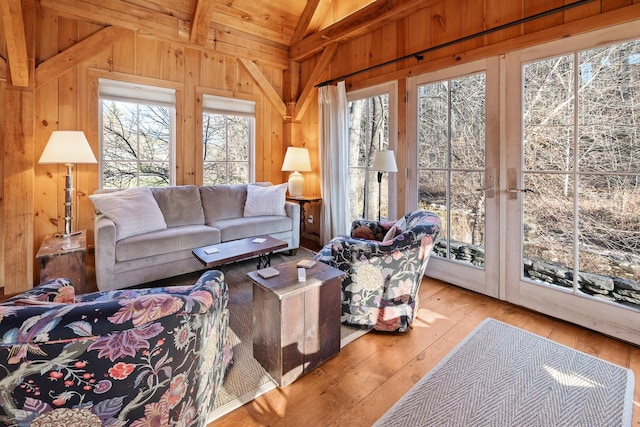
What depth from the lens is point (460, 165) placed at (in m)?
2.99

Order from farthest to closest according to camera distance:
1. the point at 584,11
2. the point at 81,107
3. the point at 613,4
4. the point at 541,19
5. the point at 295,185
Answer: the point at 295,185, the point at 81,107, the point at 541,19, the point at 584,11, the point at 613,4

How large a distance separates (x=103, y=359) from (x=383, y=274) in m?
1.66

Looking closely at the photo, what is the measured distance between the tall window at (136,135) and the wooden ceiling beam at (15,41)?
0.71 meters

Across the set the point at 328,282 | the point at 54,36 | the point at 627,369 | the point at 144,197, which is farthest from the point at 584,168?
the point at 54,36

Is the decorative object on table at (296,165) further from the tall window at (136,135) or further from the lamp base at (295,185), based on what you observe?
the tall window at (136,135)

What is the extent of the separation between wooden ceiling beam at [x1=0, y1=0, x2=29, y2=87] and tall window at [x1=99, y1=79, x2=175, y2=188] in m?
0.71

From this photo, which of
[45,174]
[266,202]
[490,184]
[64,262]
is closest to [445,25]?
[490,184]

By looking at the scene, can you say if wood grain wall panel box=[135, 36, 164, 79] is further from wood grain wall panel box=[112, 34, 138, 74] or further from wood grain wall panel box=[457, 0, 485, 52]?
wood grain wall panel box=[457, 0, 485, 52]

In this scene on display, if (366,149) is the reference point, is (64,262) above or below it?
below

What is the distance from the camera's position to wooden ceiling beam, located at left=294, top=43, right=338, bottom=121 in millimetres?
4249

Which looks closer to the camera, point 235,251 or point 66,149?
point 235,251

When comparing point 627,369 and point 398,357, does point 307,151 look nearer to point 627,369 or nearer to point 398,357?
point 398,357

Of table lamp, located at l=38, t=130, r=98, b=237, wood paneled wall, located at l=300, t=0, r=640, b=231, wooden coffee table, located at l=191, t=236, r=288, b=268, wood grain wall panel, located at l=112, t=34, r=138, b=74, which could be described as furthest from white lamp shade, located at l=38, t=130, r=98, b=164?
wood paneled wall, located at l=300, t=0, r=640, b=231

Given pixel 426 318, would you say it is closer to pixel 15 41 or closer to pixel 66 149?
pixel 66 149
